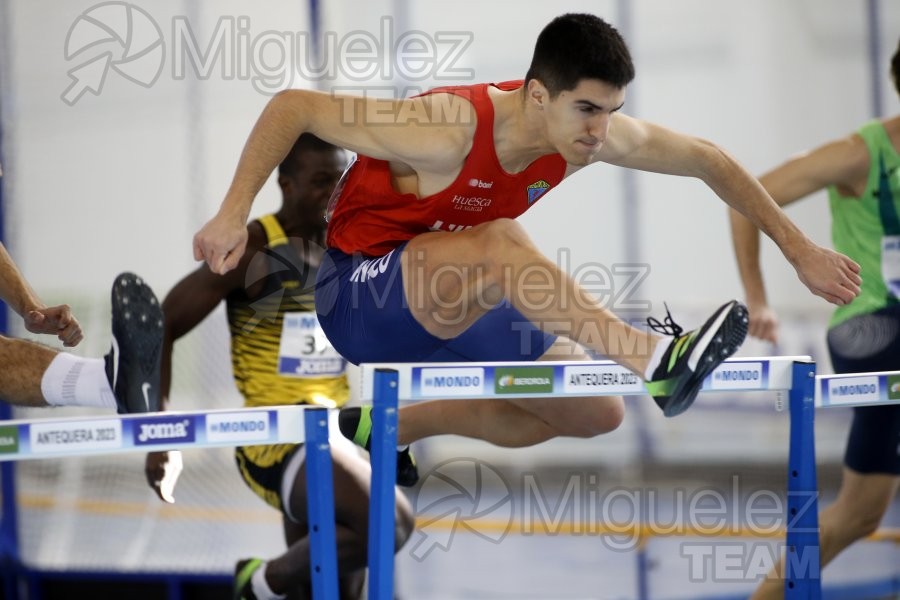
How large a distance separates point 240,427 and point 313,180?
1646 mm

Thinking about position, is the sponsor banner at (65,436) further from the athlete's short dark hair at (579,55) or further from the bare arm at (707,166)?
the bare arm at (707,166)

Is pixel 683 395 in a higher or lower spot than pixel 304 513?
higher

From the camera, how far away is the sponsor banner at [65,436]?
2.35 m

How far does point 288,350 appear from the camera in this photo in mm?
3854

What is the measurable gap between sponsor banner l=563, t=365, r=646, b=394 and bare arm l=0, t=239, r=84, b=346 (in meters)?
Answer: 1.42

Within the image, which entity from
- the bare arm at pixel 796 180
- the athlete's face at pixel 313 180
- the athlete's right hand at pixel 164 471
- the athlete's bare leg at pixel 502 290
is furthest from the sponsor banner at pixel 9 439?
the bare arm at pixel 796 180

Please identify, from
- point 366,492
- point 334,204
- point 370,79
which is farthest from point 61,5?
point 366,492

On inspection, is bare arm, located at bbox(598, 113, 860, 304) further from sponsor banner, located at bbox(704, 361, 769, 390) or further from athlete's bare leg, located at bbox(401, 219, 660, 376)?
athlete's bare leg, located at bbox(401, 219, 660, 376)

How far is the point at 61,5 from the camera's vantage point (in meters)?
4.86

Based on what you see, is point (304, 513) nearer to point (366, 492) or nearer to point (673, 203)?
point (366, 492)

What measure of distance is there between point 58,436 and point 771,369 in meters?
1.74

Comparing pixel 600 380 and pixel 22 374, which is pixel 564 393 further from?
pixel 22 374

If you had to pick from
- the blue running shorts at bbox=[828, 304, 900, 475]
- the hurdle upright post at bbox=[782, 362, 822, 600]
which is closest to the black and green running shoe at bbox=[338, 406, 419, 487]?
the hurdle upright post at bbox=[782, 362, 822, 600]

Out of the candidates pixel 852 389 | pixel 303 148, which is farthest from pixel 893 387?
pixel 303 148
